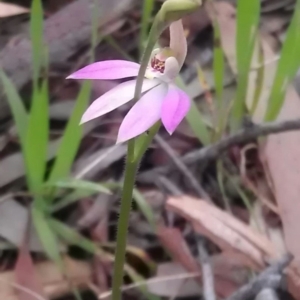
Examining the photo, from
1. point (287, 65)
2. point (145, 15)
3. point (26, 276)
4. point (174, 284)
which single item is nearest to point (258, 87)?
point (287, 65)

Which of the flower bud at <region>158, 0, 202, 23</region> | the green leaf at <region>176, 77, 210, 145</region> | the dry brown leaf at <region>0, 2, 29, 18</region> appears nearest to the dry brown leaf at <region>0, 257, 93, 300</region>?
the green leaf at <region>176, 77, 210, 145</region>

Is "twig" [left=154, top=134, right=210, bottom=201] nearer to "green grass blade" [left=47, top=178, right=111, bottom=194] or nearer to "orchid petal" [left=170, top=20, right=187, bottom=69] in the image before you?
"green grass blade" [left=47, top=178, right=111, bottom=194]

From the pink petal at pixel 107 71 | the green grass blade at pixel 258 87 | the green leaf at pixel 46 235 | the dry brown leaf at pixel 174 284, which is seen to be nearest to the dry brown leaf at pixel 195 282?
the dry brown leaf at pixel 174 284

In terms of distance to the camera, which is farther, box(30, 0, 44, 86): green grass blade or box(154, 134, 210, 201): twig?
box(154, 134, 210, 201): twig

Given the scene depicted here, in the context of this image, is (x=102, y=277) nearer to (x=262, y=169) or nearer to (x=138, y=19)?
(x=262, y=169)

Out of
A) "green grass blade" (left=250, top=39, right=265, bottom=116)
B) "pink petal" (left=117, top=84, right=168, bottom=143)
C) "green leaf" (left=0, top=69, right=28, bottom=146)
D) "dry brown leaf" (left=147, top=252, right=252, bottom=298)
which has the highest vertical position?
"pink petal" (left=117, top=84, right=168, bottom=143)

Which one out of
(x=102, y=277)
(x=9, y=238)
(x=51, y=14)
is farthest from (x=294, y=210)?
(x=51, y=14)

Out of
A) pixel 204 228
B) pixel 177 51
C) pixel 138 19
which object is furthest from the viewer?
pixel 138 19
